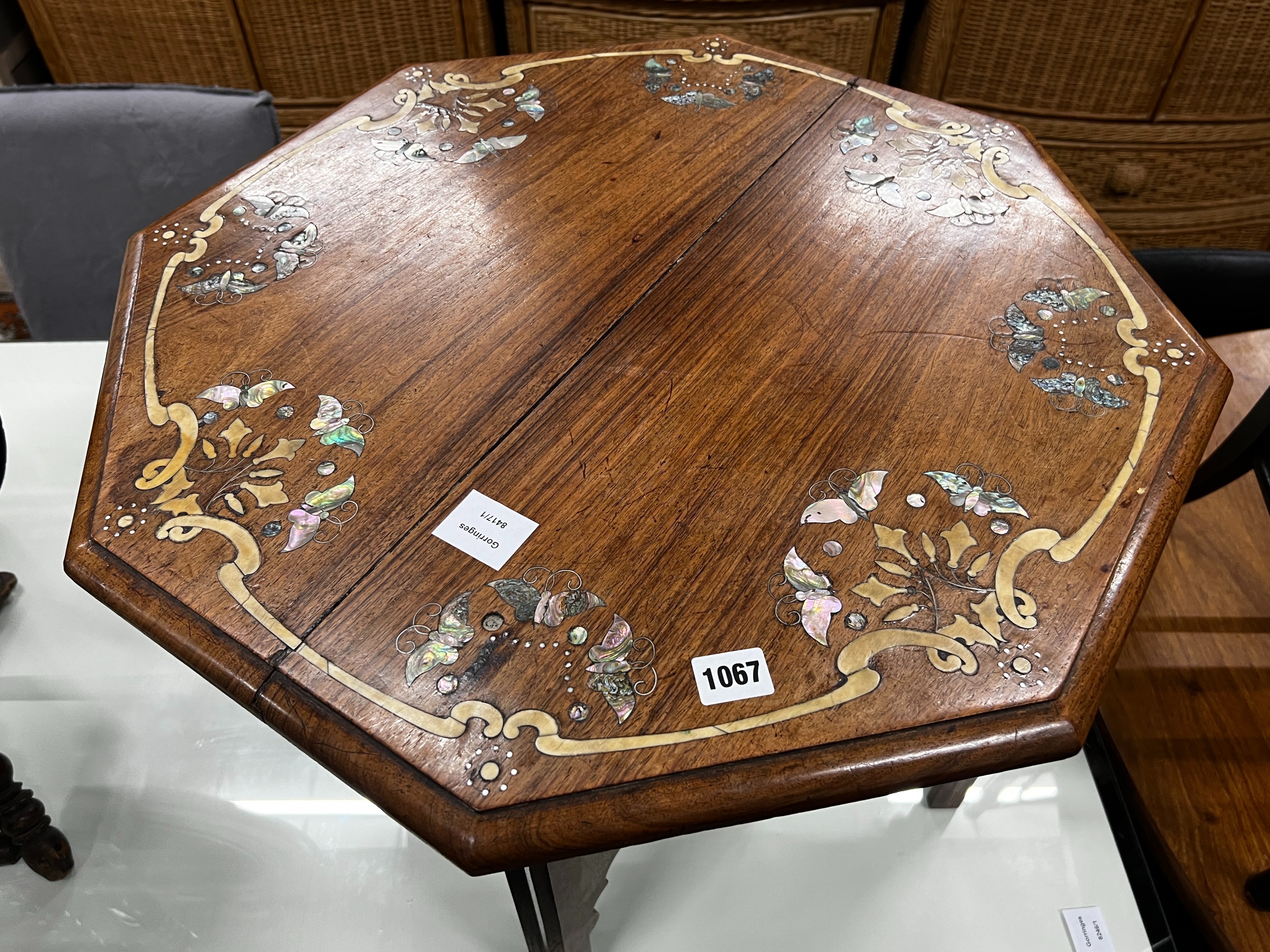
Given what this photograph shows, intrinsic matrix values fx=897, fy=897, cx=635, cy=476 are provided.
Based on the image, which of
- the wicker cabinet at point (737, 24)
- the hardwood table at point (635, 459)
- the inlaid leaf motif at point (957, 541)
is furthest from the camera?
the wicker cabinet at point (737, 24)

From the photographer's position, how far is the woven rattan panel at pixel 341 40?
234 centimetres

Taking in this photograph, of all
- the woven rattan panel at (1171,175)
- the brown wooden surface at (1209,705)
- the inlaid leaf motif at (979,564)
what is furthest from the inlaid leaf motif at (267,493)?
the woven rattan panel at (1171,175)

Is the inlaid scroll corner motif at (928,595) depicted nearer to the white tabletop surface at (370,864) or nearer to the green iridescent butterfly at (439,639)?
the green iridescent butterfly at (439,639)

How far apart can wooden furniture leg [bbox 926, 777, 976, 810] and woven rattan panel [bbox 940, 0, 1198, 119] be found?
184 cm

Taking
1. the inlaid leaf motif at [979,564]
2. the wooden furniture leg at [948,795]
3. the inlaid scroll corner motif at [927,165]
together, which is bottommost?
the wooden furniture leg at [948,795]

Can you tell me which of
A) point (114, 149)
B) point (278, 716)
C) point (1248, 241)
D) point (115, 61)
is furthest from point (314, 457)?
point (1248, 241)

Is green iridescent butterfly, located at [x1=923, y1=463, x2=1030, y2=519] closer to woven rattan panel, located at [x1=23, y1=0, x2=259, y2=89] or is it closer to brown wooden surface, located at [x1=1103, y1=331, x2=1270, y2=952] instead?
brown wooden surface, located at [x1=1103, y1=331, x2=1270, y2=952]

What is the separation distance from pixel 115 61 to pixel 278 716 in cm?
241

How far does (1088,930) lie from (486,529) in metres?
1.06

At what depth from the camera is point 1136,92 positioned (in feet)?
7.67

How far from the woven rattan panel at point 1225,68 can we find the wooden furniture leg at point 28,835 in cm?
286

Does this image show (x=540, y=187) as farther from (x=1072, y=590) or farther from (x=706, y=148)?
(x=1072, y=590)

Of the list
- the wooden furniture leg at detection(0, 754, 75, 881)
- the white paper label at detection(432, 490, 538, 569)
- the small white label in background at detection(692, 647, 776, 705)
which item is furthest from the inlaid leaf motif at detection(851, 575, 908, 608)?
the wooden furniture leg at detection(0, 754, 75, 881)

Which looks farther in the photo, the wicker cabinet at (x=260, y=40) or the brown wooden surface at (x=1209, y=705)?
the wicker cabinet at (x=260, y=40)
